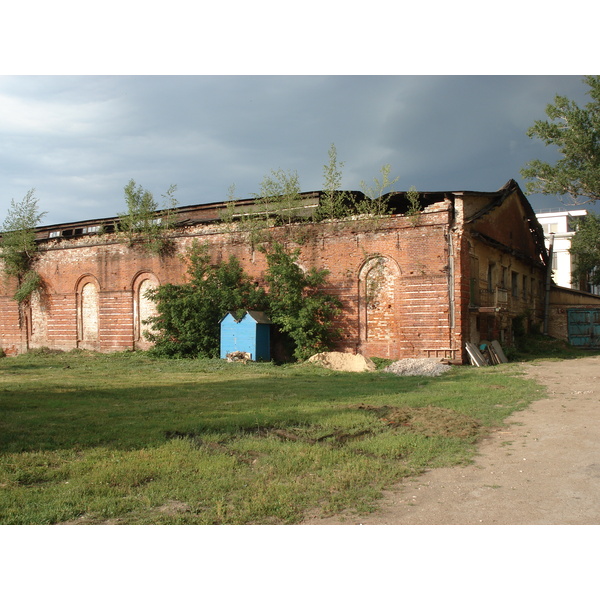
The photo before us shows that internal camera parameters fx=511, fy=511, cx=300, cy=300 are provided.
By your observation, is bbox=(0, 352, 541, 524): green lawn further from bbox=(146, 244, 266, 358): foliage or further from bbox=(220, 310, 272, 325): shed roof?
bbox=(146, 244, 266, 358): foliage

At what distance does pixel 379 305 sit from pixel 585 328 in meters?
14.2

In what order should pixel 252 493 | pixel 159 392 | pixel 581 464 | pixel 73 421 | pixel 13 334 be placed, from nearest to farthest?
1. pixel 252 493
2. pixel 581 464
3. pixel 73 421
4. pixel 159 392
5. pixel 13 334

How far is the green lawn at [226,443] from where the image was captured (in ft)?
14.5

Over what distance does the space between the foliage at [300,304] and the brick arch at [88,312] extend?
9572 mm

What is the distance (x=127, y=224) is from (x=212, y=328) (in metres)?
7.09

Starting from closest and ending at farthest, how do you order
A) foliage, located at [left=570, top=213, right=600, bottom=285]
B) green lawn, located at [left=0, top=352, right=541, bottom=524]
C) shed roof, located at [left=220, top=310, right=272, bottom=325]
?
green lawn, located at [left=0, top=352, right=541, bottom=524]
shed roof, located at [left=220, top=310, right=272, bottom=325]
foliage, located at [left=570, top=213, right=600, bottom=285]

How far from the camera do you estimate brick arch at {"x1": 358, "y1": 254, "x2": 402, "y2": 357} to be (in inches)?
682

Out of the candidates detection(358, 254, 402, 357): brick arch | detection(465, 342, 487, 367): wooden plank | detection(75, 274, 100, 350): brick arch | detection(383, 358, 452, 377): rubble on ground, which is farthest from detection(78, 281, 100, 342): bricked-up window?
detection(465, 342, 487, 367): wooden plank

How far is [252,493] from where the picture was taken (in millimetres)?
4652

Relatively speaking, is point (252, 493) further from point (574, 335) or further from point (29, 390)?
point (574, 335)

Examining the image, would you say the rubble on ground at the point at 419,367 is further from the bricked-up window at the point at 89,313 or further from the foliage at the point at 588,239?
the bricked-up window at the point at 89,313

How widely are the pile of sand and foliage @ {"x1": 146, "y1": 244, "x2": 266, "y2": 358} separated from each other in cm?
337

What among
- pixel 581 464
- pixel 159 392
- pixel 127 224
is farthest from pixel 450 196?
pixel 127 224

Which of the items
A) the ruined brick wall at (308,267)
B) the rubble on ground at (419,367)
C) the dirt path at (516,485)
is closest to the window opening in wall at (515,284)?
the ruined brick wall at (308,267)
